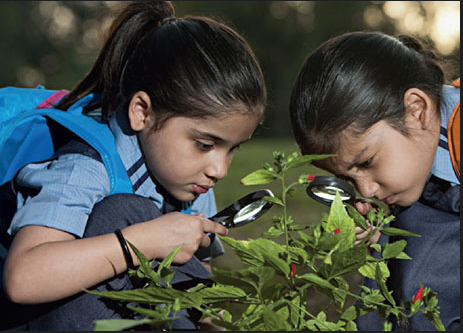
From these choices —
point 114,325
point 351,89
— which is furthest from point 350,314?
point 351,89

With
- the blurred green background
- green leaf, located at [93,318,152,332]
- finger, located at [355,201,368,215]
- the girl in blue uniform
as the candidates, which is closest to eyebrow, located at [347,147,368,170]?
the girl in blue uniform

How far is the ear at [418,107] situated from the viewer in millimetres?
1696

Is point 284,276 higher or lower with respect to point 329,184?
higher

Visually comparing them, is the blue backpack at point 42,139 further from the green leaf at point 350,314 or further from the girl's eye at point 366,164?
the green leaf at point 350,314

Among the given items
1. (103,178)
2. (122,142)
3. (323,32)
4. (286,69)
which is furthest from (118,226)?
(323,32)

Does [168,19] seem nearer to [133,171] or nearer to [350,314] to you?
[133,171]

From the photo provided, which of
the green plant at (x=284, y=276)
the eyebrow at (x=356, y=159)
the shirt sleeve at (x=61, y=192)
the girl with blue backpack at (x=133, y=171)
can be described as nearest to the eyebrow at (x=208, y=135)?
the girl with blue backpack at (x=133, y=171)

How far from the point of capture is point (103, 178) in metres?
1.50

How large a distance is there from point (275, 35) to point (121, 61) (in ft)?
57.8

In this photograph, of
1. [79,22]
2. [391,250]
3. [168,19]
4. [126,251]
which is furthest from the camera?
[79,22]

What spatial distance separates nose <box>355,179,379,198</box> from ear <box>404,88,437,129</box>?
212 millimetres

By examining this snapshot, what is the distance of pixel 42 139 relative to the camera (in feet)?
5.28

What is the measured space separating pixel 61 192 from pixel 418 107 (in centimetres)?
101

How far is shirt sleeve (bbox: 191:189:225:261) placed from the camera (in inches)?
75.6
